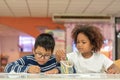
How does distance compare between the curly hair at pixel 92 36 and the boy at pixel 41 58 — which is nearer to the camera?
the boy at pixel 41 58

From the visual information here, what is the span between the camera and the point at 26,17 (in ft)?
26.6

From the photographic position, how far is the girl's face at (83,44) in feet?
5.24

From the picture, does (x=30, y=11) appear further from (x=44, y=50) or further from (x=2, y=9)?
(x=44, y=50)

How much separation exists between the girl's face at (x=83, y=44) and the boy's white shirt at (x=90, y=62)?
4cm

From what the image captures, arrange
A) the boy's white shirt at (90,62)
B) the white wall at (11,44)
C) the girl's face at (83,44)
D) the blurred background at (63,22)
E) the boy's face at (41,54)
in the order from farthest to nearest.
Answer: the white wall at (11,44), the blurred background at (63,22), the girl's face at (83,44), the boy's white shirt at (90,62), the boy's face at (41,54)

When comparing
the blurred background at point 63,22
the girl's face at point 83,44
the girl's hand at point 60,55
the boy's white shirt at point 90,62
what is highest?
the blurred background at point 63,22

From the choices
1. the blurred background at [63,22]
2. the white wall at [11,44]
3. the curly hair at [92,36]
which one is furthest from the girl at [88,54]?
the white wall at [11,44]

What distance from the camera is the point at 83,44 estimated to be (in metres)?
1.59

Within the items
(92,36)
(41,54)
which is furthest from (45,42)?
(92,36)

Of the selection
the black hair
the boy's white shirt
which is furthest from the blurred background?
the black hair

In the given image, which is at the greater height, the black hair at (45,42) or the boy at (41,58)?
the black hair at (45,42)

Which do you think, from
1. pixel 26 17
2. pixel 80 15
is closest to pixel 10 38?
pixel 26 17

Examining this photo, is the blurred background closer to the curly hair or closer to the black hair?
the curly hair

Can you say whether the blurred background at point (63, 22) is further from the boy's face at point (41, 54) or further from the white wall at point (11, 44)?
the white wall at point (11, 44)
